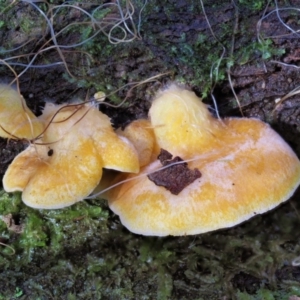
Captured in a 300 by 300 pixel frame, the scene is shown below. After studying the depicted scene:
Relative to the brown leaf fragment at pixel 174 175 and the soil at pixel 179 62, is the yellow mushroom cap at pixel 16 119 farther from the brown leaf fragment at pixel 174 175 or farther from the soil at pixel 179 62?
the brown leaf fragment at pixel 174 175

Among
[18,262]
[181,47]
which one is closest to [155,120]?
[181,47]

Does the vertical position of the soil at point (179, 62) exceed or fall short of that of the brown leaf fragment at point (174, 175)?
it exceeds it

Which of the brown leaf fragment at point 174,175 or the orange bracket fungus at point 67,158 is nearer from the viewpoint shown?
the orange bracket fungus at point 67,158

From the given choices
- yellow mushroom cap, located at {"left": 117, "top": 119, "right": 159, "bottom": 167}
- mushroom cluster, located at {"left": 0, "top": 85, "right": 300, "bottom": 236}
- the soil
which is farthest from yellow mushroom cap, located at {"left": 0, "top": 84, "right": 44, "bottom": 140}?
yellow mushroom cap, located at {"left": 117, "top": 119, "right": 159, "bottom": 167}

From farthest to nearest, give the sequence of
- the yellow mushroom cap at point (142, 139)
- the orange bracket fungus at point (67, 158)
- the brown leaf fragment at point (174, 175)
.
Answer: the yellow mushroom cap at point (142, 139) < the brown leaf fragment at point (174, 175) < the orange bracket fungus at point (67, 158)

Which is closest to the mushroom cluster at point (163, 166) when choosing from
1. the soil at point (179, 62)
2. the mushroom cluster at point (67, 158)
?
the mushroom cluster at point (67, 158)

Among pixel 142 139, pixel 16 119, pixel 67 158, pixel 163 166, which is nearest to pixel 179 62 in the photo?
pixel 142 139

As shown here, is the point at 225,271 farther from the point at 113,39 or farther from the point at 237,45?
the point at 113,39
